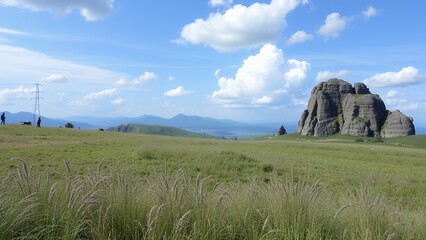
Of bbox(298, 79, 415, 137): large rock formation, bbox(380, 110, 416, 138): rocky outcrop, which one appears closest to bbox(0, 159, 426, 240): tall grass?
bbox(380, 110, 416, 138): rocky outcrop

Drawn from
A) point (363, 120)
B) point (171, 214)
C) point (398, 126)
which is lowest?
point (171, 214)

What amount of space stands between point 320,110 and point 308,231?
663 feet

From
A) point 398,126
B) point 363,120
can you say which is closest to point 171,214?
point 398,126

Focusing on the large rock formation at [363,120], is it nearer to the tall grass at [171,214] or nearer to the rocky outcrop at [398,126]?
the rocky outcrop at [398,126]

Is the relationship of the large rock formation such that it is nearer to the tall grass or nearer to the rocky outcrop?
the rocky outcrop

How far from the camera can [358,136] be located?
176m

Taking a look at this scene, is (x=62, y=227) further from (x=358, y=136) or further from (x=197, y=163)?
(x=358, y=136)

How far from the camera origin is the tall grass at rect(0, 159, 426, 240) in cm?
471

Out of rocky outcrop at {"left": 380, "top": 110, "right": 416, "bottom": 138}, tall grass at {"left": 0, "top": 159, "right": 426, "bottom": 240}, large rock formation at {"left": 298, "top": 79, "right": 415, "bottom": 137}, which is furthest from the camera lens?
large rock formation at {"left": 298, "top": 79, "right": 415, "bottom": 137}

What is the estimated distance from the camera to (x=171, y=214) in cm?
524

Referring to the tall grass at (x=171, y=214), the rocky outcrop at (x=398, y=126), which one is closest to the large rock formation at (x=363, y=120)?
the rocky outcrop at (x=398, y=126)

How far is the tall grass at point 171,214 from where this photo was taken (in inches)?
185

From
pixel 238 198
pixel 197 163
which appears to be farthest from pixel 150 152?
pixel 238 198

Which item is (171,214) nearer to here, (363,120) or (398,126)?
(398,126)
